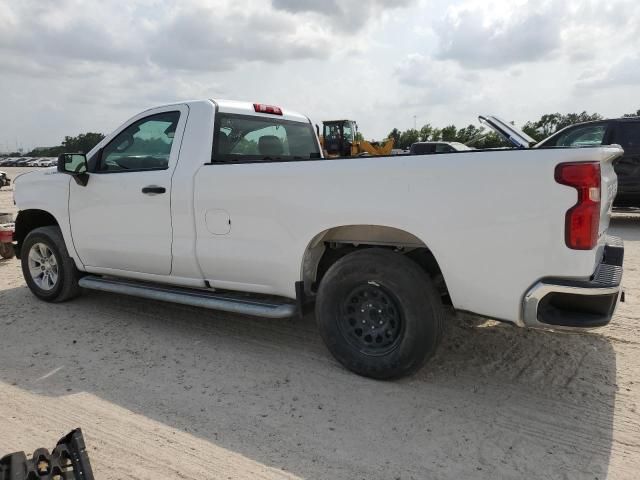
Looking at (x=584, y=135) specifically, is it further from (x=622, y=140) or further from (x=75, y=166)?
(x=75, y=166)

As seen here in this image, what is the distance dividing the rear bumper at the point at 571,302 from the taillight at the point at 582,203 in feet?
0.74

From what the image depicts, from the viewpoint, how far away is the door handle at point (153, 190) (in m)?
4.38

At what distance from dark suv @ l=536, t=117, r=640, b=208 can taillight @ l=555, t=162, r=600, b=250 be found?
6.99m

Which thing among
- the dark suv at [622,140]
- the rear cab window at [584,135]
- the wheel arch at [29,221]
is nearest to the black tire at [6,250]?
the wheel arch at [29,221]

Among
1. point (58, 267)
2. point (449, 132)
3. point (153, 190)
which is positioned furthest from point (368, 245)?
point (449, 132)

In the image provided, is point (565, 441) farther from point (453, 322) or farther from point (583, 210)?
point (453, 322)

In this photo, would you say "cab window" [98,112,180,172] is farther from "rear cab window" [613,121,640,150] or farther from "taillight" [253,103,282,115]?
"rear cab window" [613,121,640,150]

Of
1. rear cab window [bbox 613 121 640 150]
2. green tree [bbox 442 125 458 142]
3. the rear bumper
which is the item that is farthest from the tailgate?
green tree [bbox 442 125 458 142]

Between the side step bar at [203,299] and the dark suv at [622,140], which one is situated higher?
the dark suv at [622,140]

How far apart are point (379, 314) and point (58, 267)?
11.7 feet

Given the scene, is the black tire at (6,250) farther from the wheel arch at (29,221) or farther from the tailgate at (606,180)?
the tailgate at (606,180)

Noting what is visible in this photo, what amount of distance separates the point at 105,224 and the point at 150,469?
8.93ft

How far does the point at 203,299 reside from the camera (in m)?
4.32

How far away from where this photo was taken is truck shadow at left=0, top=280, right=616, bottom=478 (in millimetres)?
2854
